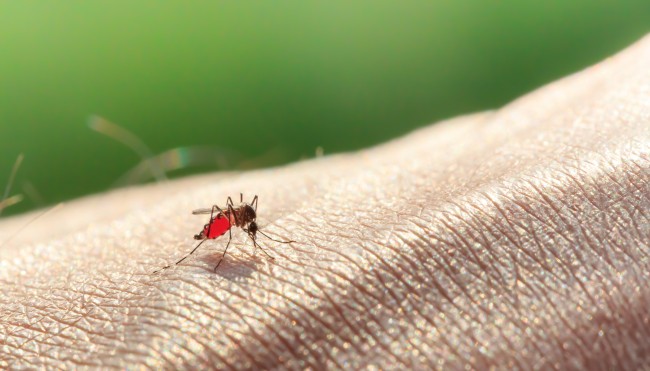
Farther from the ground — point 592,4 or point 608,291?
point 592,4

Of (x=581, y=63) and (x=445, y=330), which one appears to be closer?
(x=445, y=330)

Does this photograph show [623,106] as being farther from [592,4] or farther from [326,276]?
[592,4]

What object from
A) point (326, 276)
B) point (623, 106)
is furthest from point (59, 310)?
point (623, 106)

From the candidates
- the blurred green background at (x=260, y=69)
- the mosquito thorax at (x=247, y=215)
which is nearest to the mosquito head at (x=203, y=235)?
the mosquito thorax at (x=247, y=215)

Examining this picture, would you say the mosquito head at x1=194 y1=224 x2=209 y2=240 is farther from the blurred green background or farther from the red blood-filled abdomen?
the blurred green background

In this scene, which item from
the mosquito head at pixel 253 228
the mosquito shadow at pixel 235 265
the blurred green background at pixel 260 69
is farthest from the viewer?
the blurred green background at pixel 260 69

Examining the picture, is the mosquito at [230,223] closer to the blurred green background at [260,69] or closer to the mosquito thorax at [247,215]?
the mosquito thorax at [247,215]

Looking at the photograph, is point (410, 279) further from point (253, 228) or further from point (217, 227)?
point (217, 227)
